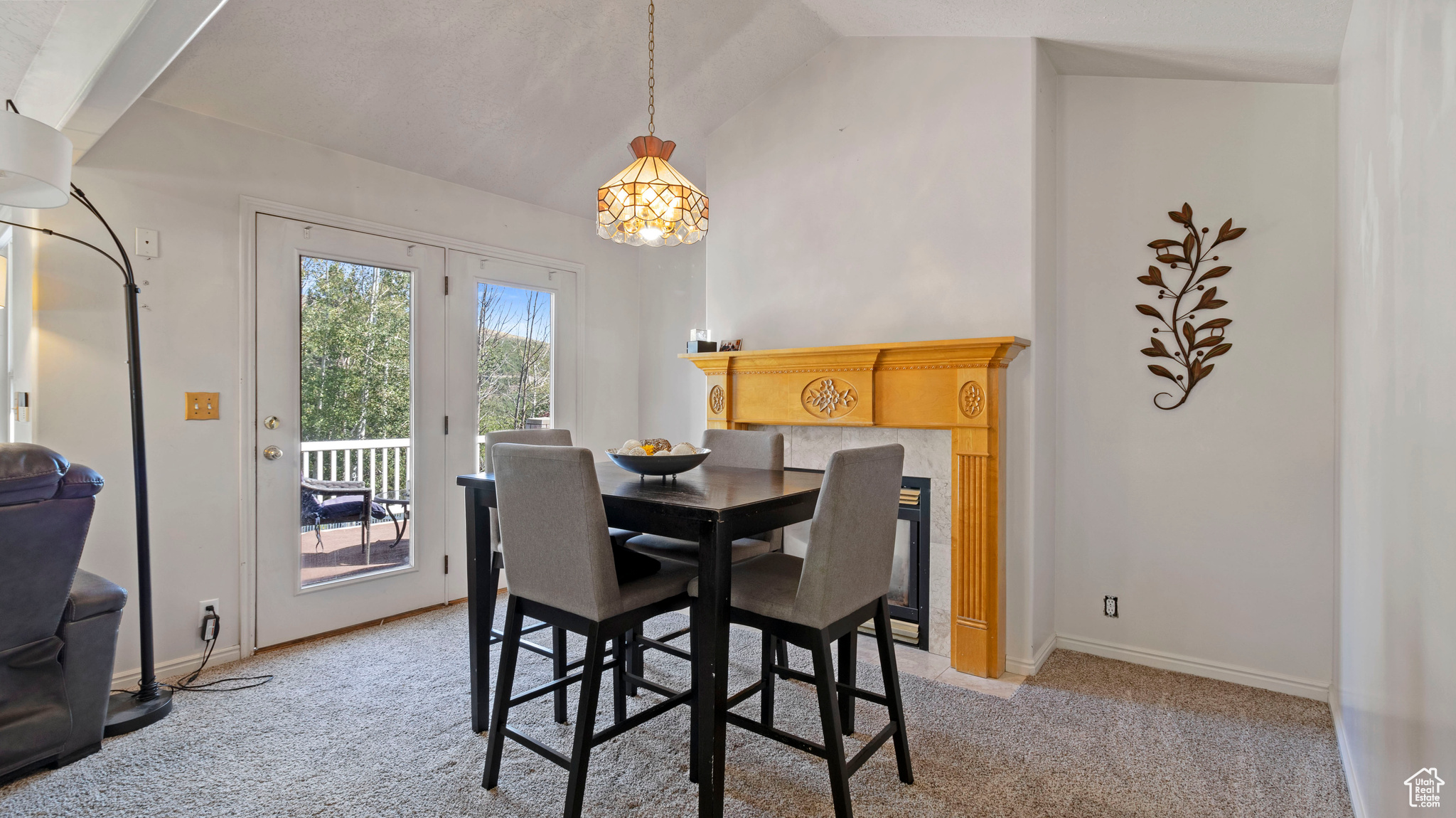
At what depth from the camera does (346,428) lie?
126 inches

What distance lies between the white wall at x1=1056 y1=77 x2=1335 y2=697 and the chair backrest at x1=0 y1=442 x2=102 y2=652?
3.50 meters

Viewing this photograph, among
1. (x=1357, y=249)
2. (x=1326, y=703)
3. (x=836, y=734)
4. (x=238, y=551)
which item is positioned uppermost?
(x=1357, y=249)

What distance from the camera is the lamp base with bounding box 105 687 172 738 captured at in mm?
2209

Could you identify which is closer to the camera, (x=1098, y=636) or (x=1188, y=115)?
(x=1188, y=115)

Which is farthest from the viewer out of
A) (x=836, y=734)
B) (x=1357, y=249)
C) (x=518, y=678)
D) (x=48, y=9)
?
(x=518, y=678)

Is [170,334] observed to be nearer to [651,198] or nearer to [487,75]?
[487,75]

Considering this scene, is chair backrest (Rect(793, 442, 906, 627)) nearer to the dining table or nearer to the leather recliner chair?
the dining table

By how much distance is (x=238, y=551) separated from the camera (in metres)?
2.86

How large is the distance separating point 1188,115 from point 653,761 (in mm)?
3171

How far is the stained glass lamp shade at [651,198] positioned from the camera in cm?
207

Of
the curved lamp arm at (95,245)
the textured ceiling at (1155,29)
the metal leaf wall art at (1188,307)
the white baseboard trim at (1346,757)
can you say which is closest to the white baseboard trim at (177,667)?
the curved lamp arm at (95,245)

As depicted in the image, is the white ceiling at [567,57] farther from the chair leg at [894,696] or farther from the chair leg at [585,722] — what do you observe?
the chair leg at [585,722]

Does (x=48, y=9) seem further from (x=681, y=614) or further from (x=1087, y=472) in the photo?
(x=1087, y=472)

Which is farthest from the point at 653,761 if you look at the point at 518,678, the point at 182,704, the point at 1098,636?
the point at 1098,636
